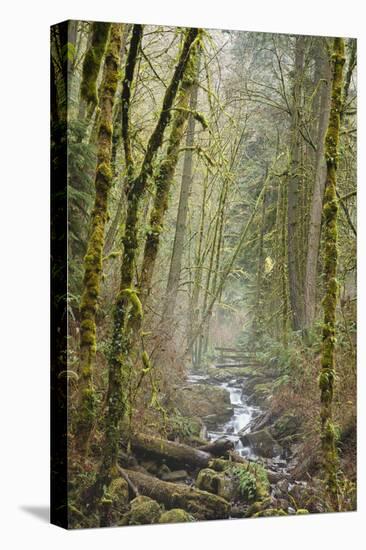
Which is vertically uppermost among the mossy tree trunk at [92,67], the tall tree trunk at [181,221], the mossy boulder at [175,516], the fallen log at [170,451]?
the mossy tree trunk at [92,67]

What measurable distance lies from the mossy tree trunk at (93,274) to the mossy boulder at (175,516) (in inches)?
38.5

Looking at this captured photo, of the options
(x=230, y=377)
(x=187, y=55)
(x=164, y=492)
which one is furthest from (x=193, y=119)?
(x=164, y=492)

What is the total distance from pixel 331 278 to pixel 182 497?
2495 mm

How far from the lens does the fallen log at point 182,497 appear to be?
11016mm

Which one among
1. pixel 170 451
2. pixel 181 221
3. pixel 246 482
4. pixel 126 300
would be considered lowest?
pixel 246 482

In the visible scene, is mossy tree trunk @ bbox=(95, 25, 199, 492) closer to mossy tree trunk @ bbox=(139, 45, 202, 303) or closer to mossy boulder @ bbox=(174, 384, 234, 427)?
mossy tree trunk @ bbox=(139, 45, 202, 303)

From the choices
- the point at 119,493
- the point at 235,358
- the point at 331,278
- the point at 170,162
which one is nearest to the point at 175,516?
the point at 119,493

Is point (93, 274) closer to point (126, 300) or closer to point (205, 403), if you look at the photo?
point (126, 300)

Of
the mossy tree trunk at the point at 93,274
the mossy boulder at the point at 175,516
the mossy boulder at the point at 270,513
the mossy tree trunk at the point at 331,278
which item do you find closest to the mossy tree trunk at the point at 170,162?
the mossy tree trunk at the point at 93,274

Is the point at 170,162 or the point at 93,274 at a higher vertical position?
the point at 170,162

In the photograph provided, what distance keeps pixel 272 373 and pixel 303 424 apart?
0.58 metres

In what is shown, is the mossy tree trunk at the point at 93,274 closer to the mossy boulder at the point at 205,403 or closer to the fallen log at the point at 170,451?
the fallen log at the point at 170,451

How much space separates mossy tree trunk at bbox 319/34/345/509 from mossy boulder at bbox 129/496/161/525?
1799 millimetres

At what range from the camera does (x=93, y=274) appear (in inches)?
424
